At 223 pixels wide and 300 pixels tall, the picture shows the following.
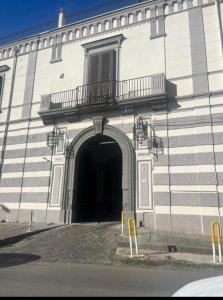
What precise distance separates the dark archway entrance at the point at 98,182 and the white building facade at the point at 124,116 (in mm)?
102

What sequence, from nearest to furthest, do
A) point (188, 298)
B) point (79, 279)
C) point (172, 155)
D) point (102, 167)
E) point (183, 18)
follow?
1. point (188, 298)
2. point (79, 279)
3. point (172, 155)
4. point (183, 18)
5. point (102, 167)

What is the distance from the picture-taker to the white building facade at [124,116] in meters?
10.4

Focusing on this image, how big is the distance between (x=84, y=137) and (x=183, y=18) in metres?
7.73

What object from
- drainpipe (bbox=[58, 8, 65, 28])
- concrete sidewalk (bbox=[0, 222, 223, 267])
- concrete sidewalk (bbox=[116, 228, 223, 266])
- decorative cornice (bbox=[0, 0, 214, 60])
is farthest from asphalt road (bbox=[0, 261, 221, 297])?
drainpipe (bbox=[58, 8, 65, 28])

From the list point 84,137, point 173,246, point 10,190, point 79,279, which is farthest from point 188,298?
point 10,190

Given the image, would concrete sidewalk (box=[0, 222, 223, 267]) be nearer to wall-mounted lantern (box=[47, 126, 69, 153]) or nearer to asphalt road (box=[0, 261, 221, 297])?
asphalt road (box=[0, 261, 221, 297])

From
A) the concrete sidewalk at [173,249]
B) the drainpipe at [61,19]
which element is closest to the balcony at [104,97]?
the drainpipe at [61,19]

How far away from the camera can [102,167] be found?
16312mm

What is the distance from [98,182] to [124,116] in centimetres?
530

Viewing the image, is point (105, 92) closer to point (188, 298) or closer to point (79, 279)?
point (79, 279)

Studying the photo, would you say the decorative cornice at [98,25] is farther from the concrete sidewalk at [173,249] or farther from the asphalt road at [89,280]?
the asphalt road at [89,280]

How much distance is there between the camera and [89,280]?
16.7 feet

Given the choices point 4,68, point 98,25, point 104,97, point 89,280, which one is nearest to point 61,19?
point 98,25

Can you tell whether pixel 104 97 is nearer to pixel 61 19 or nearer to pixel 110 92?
pixel 110 92
